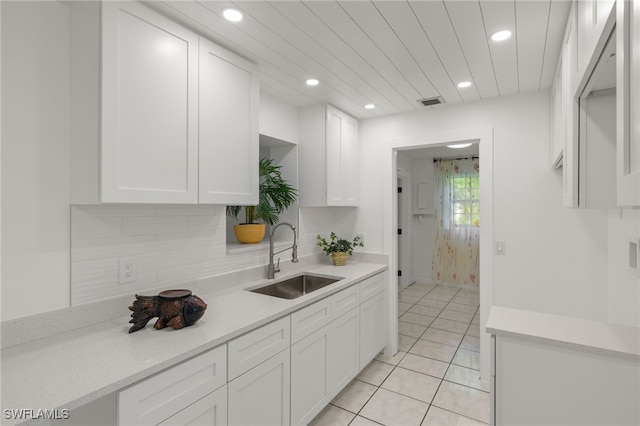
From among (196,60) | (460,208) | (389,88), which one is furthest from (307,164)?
(460,208)

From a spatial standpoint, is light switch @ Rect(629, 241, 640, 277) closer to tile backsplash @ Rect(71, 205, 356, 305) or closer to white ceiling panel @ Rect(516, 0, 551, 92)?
white ceiling panel @ Rect(516, 0, 551, 92)

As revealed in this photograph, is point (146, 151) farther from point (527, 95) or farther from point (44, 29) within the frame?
point (527, 95)

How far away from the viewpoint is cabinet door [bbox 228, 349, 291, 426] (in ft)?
4.96

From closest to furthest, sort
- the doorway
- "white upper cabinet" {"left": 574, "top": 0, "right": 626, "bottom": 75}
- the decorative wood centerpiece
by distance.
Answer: "white upper cabinet" {"left": 574, "top": 0, "right": 626, "bottom": 75}
the decorative wood centerpiece
the doorway

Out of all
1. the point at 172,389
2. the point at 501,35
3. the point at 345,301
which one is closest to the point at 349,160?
the point at 345,301

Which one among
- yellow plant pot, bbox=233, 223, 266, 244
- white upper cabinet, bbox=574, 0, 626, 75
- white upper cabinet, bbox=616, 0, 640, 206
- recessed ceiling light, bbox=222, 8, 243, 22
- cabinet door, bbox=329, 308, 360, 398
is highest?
recessed ceiling light, bbox=222, 8, 243, 22

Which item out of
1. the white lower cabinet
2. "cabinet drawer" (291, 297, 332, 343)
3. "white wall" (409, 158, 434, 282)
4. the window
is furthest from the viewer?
"white wall" (409, 158, 434, 282)

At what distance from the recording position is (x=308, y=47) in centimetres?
188

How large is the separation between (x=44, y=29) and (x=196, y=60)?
0.62 metres

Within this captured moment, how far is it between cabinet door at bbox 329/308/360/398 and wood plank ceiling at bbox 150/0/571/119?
178 cm

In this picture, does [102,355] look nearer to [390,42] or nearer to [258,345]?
[258,345]

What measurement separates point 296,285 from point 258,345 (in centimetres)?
113

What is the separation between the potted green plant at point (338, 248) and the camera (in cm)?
313

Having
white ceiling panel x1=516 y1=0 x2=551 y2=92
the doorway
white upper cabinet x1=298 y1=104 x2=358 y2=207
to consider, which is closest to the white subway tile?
white upper cabinet x1=298 y1=104 x2=358 y2=207
